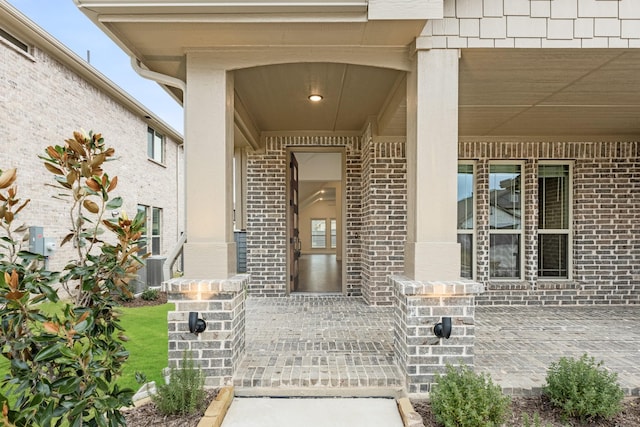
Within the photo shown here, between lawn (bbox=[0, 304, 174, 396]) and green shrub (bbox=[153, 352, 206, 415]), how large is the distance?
23.3 inches

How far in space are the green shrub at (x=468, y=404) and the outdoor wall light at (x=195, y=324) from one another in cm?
174

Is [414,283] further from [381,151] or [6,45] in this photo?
[6,45]

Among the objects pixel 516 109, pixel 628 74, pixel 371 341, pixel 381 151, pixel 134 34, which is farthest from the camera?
pixel 381 151

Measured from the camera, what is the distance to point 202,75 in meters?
2.93

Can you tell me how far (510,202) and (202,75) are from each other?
192 inches

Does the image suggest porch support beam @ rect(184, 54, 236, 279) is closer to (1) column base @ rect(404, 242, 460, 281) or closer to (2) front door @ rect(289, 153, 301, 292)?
(1) column base @ rect(404, 242, 460, 281)

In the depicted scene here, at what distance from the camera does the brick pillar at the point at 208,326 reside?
2.79 m

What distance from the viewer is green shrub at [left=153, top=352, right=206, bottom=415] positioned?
240cm

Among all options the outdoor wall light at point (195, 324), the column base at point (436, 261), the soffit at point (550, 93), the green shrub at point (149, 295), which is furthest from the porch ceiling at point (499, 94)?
the green shrub at point (149, 295)

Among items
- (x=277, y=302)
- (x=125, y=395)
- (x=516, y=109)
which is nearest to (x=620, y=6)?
(x=516, y=109)

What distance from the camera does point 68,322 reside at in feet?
5.27

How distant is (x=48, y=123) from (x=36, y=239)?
7.04 feet

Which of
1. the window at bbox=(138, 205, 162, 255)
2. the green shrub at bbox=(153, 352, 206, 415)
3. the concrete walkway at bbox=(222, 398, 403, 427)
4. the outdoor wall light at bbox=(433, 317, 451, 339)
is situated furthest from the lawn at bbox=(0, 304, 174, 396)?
the window at bbox=(138, 205, 162, 255)

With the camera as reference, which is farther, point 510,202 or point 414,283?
point 510,202
